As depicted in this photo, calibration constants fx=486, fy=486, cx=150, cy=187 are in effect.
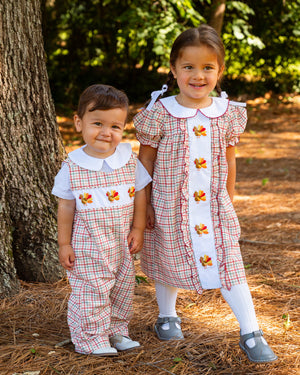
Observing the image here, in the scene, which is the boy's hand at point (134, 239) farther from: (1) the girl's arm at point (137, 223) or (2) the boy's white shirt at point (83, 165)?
(2) the boy's white shirt at point (83, 165)

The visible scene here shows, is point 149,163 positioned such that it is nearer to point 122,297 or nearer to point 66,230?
point 66,230

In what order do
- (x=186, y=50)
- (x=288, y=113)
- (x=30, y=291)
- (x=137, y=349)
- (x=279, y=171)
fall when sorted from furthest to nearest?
(x=288, y=113) < (x=279, y=171) < (x=30, y=291) < (x=137, y=349) < (x=186, y=50)

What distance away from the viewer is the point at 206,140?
7.55ft

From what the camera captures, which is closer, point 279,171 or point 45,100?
Result: point 45,100

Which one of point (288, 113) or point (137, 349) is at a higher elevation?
point (288, 113)

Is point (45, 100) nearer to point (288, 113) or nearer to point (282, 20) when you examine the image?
point (288, 113)

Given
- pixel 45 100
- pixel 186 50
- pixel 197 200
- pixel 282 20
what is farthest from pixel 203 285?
pixel 282 20

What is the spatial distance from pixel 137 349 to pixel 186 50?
1464mm

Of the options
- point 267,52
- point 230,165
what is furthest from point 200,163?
point 267,52

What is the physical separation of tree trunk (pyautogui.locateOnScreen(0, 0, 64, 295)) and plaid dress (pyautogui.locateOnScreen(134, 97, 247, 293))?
0.89m

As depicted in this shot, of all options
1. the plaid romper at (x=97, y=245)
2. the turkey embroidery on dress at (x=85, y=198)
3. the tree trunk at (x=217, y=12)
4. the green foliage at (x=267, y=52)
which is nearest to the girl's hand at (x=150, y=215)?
the plaid romper at (x=97, y=245)

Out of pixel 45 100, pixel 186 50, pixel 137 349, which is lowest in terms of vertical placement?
pixel 137 349

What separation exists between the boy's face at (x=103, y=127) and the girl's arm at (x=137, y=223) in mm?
289

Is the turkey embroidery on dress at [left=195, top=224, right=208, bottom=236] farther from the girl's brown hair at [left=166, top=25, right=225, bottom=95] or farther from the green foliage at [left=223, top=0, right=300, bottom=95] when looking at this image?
the green foliage at [left=223, top=0, right=300, bottom=95]
